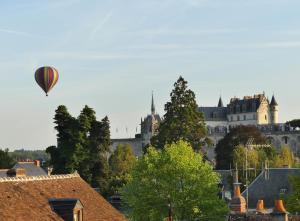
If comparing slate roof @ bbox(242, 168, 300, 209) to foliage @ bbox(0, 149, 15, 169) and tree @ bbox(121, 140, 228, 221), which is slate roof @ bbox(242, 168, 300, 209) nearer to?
tree @ bbox(121, 140, 228, 221)

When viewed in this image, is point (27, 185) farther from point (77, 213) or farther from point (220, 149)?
point (220, 149)

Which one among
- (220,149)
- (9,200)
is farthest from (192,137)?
(9,200)

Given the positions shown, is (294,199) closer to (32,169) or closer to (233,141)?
(32,169)

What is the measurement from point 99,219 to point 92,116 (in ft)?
182

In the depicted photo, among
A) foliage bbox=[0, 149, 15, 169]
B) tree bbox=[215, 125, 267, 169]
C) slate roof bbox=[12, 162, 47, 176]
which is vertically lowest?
slate roof bbox=[12, 162, 47, 176]

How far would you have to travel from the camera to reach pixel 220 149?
5285 inches

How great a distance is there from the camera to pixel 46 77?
66688 mm

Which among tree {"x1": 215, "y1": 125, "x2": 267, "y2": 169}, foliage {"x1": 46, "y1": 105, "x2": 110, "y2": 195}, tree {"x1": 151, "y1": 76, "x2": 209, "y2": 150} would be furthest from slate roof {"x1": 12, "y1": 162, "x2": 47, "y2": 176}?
tree {"x1": 215, "y1": 125, "x2": 267, "y2": 169}

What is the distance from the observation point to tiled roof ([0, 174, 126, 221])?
31516mm

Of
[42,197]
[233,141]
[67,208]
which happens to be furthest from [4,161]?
[67,208]

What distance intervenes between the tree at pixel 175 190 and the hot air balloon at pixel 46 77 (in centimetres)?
1685

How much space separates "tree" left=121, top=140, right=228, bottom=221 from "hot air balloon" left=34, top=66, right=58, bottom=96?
16850mm

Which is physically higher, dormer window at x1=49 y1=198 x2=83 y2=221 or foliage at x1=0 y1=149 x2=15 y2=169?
foliage at x1=0 y1=149 x2=15 y2=169

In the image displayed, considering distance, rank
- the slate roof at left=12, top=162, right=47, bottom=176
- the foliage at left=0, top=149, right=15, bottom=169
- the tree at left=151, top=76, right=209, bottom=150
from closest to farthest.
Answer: the slate roof at left=12, top=162, right=47, bottom=176 → the tree at left=151, top=76, right=209, bottom=150 → the foliage at left=0, top=149, right=15, bottom=169
